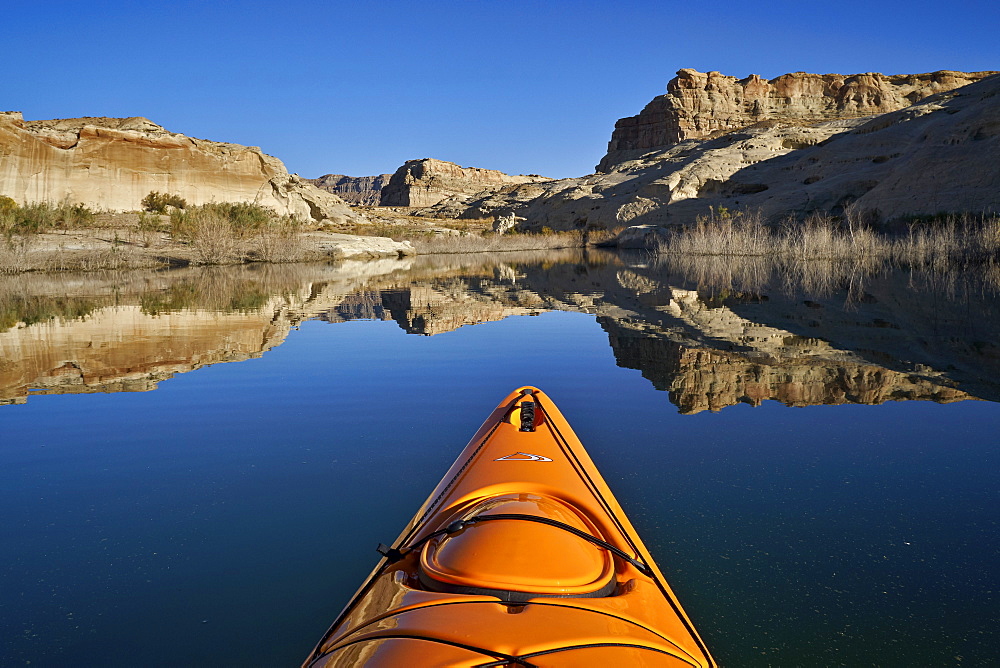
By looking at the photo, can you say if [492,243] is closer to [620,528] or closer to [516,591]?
[620,528]

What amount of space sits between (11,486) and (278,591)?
80.6 inches

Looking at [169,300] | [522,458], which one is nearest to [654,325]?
[522,458]

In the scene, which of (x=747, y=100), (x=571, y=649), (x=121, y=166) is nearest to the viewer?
(x=571, y=649)

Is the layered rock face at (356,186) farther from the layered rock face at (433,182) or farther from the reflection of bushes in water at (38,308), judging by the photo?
the reflection of bushes in water at (38,308)

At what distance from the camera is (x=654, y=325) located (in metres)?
7.92

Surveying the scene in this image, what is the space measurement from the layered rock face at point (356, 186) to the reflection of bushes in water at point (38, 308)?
17308 cm

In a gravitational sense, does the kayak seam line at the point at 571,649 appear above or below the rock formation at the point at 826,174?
below

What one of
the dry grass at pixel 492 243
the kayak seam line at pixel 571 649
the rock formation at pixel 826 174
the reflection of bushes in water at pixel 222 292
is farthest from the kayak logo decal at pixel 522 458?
the dry grass at pixel 492 243

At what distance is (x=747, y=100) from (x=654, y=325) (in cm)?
9658

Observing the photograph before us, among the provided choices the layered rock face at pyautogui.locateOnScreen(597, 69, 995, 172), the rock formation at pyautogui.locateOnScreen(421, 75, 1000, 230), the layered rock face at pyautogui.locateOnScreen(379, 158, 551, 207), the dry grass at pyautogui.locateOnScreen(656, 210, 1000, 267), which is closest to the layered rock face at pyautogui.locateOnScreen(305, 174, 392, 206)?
the layered rock face at pyautogui.locateOnScreen(379, 158, 551, 207)

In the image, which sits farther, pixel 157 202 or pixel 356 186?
pixel 356 186

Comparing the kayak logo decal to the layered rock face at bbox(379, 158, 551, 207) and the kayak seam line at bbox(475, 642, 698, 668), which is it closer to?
the kayak seam line at bbox(475, 642, 698, 668)

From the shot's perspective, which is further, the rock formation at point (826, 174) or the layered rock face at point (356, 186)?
the layered rock face at point (356, 186)

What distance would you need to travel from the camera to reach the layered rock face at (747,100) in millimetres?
75188
